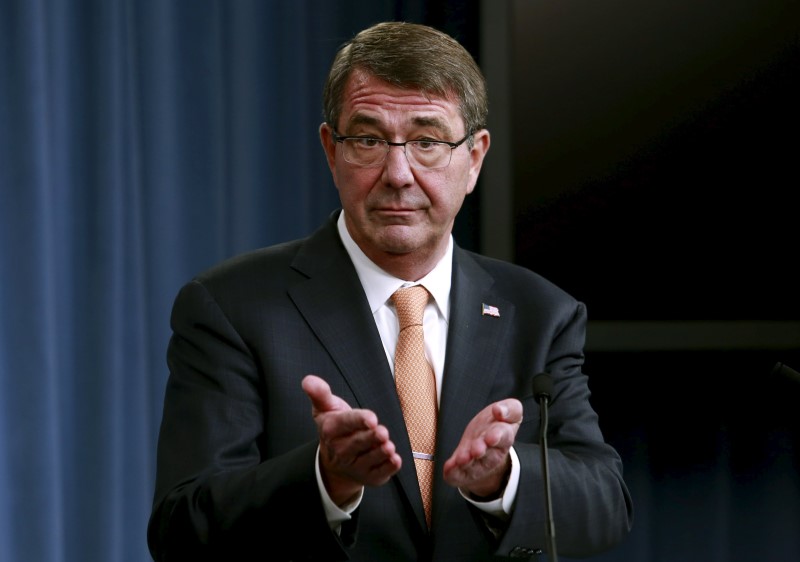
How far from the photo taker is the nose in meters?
2.07

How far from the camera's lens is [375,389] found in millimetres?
2016

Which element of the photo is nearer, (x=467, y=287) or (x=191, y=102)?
(x=467, y=287)

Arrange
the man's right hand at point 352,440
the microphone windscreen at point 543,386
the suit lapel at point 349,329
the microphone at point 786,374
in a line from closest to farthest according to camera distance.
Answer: the man's right hand at point 352,440
the microphone windscreen at point 543,386
the microphone at point 786,374
the suit lapel at point 349,329

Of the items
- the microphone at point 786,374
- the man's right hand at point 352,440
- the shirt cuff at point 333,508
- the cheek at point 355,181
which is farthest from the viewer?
the cheek at point 355,181

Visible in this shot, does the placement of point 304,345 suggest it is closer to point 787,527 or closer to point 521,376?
point 521,376

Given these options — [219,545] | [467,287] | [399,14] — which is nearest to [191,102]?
[399,14]

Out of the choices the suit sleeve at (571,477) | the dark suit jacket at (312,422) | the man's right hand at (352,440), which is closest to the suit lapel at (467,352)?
the dark suit jacket at (312,422)

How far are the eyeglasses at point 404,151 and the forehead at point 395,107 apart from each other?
0.03 m

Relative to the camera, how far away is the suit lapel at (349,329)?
6.53ft

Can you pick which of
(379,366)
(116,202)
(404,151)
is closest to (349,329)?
(379,366)

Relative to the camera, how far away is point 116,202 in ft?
10.5

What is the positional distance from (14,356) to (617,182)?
166cm

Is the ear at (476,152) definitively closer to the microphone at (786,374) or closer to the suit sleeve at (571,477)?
the suit sleeve at (571,477)

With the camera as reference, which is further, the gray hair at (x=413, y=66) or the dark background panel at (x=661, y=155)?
the dark background panel at (x=661, y=155)
